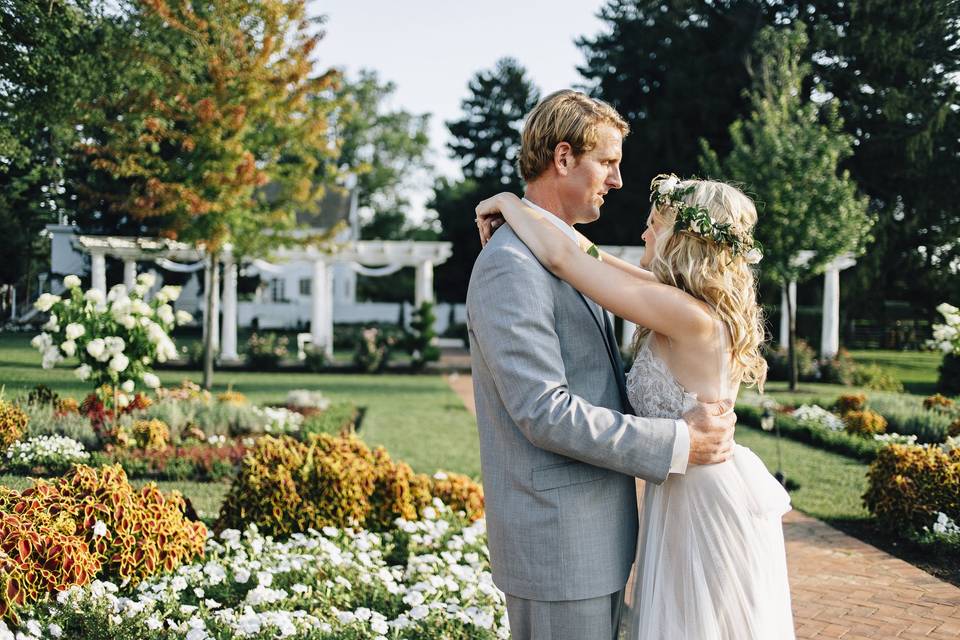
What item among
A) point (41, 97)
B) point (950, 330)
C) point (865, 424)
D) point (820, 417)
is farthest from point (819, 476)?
point (41, 97)

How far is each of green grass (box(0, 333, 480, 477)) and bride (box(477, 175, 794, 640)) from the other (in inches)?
191

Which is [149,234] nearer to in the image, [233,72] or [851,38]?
[233,72]

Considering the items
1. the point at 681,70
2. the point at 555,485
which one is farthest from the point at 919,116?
the point at 681,70

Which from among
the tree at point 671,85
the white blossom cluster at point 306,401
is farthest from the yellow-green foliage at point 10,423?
the tree at point 671,85

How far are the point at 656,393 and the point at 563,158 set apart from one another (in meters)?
0.74

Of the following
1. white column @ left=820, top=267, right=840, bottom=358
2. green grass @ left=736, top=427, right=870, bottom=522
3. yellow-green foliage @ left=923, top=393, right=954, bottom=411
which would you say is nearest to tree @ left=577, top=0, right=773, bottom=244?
white column @ left=820, top=267, right=840, bottom=358

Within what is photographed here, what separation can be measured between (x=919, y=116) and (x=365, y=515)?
11.0m

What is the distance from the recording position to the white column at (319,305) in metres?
21.8

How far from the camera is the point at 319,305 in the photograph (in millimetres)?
22203

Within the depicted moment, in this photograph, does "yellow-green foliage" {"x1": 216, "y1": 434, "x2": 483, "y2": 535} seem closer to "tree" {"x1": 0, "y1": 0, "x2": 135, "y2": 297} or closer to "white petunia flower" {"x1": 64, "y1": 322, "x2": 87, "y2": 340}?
"white petunia flower" {"x1": 64, "y1": 322, "x2": 87, "y2": 340}

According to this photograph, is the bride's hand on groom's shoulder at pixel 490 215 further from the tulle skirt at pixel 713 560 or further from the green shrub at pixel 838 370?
the green shrub at pixel 838 370

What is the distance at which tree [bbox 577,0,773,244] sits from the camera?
92.9ft

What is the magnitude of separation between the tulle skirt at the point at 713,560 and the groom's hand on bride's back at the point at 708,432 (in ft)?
0.62

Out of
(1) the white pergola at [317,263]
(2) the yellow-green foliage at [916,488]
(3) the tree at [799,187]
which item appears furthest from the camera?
(3) the tree at [799,187]
